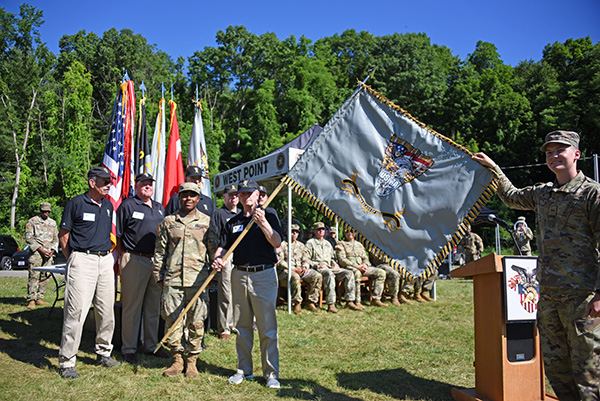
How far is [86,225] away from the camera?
4.81 metres

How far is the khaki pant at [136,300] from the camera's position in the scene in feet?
17.5

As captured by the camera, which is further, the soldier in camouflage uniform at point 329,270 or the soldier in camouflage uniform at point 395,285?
the soldier in camouflage uniform at point 395,285

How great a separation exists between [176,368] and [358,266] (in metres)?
5.43

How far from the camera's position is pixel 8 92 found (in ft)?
96.1

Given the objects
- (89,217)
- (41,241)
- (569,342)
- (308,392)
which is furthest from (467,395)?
(41,241)

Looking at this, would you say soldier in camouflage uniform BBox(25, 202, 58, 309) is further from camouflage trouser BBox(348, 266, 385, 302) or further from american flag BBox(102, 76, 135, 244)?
camouflage trouser BBox(348, 266, 385, 302)

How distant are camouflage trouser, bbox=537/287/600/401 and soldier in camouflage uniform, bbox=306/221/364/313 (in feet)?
18.5

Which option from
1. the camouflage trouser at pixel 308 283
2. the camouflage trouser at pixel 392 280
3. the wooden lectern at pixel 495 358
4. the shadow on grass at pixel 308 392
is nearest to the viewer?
the wooden lectern at pixel 495 358

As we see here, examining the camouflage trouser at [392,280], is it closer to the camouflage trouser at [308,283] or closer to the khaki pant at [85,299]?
the camouflage trouser at [308,283]

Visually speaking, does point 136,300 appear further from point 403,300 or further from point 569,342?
point 403,300

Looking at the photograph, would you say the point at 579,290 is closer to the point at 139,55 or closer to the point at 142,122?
the point at 142,122

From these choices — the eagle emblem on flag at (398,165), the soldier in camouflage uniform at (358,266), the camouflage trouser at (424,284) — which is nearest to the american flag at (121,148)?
the eagle emblem on flag at (398,165)

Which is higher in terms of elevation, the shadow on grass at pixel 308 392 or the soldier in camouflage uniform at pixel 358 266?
the soldier in camouflage uniform at pixel 358 266

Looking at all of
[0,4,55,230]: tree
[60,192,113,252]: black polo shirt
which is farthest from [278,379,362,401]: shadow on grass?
[0,4,55,230]: tree
